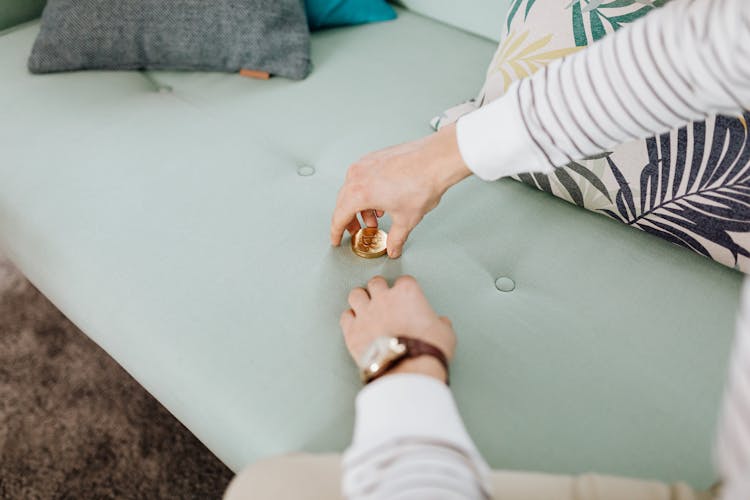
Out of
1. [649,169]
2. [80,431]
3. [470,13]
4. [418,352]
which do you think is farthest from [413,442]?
[470,13]

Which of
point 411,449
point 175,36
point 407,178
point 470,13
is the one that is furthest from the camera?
point 470,13

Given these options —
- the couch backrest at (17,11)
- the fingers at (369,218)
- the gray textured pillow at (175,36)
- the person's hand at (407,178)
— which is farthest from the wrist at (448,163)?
the couch backrest at (17,11)

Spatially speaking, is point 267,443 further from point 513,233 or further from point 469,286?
point 513,233

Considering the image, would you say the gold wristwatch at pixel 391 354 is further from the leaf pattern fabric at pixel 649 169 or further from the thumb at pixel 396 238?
the leaf pattern fabric at pixel 649 169

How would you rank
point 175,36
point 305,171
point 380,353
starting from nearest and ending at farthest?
point 380,353, point 305,171, point 175,36

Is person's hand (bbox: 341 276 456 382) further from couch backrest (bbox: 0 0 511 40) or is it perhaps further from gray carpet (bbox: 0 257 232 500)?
couch backrest (bbox: 0 0 511 40)

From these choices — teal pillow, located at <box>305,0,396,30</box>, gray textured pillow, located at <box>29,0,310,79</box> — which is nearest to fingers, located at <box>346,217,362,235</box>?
gray textured pillow, located at <box>29,0,310,79</box>

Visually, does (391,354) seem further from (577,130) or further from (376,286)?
(577,130)

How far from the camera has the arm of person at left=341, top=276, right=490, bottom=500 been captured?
1.35 ft

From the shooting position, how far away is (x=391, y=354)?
53 cm

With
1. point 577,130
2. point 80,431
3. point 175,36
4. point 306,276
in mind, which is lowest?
point 80,431

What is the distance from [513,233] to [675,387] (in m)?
0.27

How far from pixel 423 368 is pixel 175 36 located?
76cm

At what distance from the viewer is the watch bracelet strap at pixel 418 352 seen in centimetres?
53
